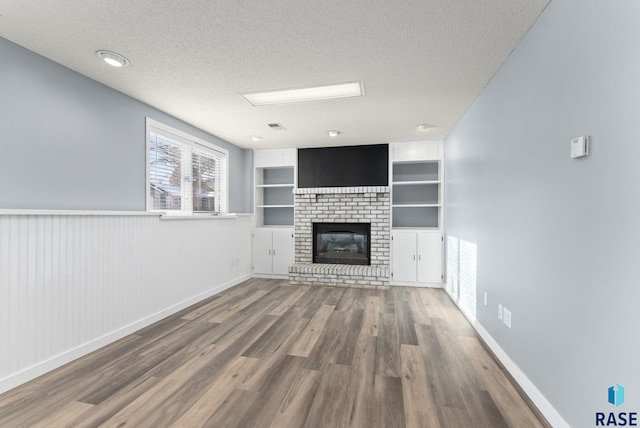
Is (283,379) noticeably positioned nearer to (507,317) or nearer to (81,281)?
(507,317)

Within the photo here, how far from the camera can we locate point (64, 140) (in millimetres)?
2301

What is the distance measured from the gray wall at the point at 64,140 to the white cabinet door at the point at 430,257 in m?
3.98

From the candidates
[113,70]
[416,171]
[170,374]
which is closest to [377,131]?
[416,171]

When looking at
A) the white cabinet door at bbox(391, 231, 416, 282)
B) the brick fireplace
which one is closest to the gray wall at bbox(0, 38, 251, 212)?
the brick fireplace

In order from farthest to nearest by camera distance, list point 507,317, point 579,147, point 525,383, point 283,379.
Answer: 1. point 507,317
2. point 283,379
3. point 525,383
4. point 579,147

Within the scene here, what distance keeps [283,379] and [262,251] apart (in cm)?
342

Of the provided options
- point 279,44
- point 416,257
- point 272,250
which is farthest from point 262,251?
point 279,44

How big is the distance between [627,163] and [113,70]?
3.34m

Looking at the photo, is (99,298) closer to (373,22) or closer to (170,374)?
(170,374)

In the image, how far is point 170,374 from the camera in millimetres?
2041

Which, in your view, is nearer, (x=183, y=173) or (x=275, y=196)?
(x=183, y=173)

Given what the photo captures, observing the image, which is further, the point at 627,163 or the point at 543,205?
the point at 543,205

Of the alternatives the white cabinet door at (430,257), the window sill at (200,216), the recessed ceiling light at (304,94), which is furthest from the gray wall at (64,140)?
the white cabinet door at (430,257)

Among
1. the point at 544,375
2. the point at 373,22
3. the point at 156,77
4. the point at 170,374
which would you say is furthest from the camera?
the point at 156,77
